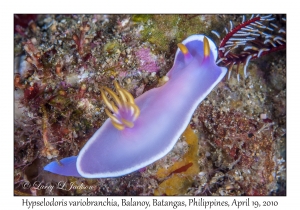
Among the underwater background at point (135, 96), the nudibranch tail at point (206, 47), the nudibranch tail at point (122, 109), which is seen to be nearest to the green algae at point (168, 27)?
the underwater background at point (135, 96)

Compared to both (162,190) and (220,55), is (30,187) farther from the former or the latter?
(220,55)

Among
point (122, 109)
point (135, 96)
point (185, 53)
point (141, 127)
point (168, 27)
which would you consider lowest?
point (141, 127)

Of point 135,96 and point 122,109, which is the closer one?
point 122,109

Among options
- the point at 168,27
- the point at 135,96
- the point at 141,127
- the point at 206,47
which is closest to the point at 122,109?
the point at 141,127

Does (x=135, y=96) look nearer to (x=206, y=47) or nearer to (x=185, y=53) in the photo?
(x=185, y=53)

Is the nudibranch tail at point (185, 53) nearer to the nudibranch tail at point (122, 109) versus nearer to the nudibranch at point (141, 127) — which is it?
the nudibranch at point (141, 127)

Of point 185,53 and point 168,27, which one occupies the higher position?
point 168,27

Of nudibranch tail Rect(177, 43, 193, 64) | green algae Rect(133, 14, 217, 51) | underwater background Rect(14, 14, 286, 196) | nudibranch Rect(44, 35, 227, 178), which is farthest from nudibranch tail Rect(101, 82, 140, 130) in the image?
green algae Rect(133, 14, 217, 51)

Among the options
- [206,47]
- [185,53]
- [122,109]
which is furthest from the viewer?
[185,53]
